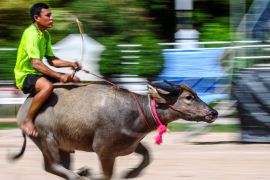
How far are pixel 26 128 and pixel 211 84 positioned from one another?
22.0 ft

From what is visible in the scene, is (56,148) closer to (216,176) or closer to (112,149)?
(112,149)

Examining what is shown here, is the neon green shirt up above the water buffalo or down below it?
above

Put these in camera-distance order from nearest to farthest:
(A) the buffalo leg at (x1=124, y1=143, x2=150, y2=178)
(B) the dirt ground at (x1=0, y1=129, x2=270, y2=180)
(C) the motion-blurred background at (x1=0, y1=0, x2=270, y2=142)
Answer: (A) the buffalo leg at (x1=124, y1=143, x2=150, y2=178) → (B) the dirt ground at (x1=0, y1=129, x2=270, y2=180) → (C) the motion-blurred background at (x1=0, y1=0, x2=270, y2=142)

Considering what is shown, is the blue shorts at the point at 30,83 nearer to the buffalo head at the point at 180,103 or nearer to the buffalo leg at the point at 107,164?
the buffalo leg at the point at 107,164

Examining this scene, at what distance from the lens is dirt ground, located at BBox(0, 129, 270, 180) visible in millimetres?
8953

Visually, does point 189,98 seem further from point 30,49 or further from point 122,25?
point 122,25

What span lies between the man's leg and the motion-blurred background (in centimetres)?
464

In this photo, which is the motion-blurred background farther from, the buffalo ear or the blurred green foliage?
the buffalo ear

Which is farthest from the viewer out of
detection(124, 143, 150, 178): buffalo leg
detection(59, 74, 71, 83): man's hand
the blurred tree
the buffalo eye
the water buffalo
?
the blurred tree

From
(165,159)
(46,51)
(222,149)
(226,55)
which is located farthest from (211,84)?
(46,51)

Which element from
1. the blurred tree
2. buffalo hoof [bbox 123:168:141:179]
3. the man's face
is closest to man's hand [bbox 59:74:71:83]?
the man's face

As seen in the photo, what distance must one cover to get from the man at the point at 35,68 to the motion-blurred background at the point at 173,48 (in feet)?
14.8

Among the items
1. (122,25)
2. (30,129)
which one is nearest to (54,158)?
(30,129)

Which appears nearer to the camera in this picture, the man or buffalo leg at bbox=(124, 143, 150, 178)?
the man
